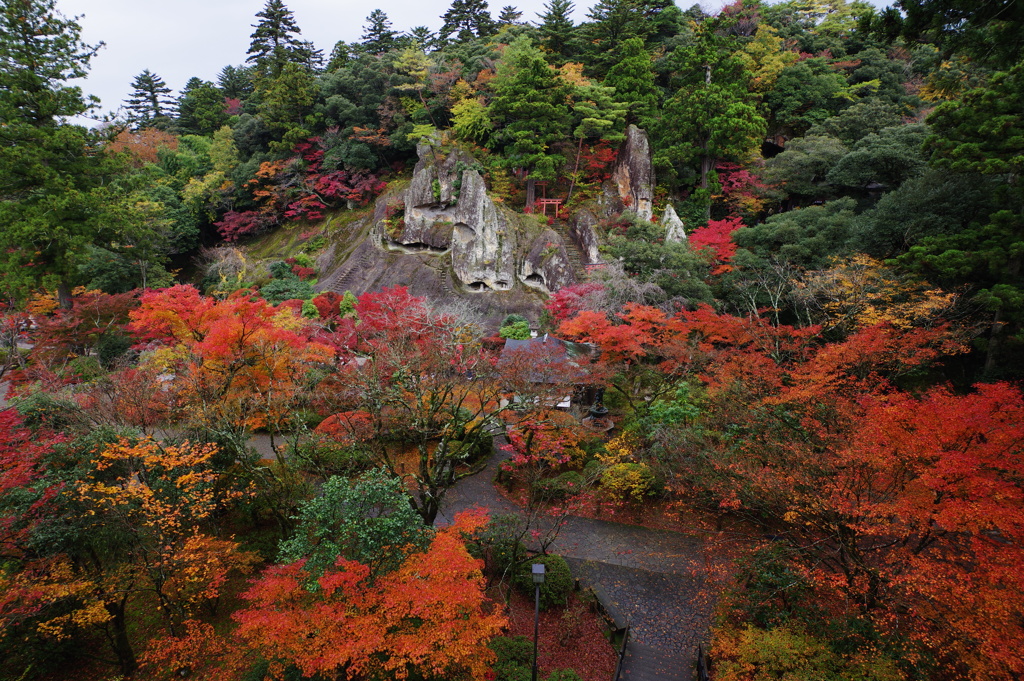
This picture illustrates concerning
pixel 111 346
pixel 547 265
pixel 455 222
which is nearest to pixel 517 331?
pixel 547 265

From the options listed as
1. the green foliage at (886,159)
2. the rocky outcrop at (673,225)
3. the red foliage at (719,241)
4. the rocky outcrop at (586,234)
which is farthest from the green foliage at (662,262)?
the green foliage at (886,159)

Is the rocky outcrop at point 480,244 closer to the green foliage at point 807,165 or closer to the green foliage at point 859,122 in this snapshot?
the green foliage at point 807,165

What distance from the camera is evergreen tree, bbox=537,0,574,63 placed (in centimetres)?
2927

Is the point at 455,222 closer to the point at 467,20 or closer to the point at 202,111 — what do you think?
the point at 467,20

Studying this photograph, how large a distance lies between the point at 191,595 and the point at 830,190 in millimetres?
30453

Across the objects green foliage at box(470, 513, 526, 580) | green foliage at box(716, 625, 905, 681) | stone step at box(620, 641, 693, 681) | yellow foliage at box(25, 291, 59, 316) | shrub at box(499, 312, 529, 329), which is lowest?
stone step at box(620, 641, 693, 681)

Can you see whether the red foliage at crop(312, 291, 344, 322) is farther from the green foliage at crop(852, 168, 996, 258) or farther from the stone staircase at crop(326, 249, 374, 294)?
the green foliage at crop(852, 168, 996, 258)

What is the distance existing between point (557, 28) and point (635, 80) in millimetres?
7551

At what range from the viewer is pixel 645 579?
1153 cm

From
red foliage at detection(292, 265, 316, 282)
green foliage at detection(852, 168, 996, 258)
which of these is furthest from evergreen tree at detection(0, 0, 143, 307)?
green foliage at detection(852, 168, 996, 258)

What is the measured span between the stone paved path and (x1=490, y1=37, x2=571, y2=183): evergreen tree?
20235mm

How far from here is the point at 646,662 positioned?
31.1 ft

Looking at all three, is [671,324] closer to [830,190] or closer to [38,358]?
[830,190]

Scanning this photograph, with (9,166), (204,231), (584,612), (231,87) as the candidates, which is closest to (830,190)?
(584,612)
